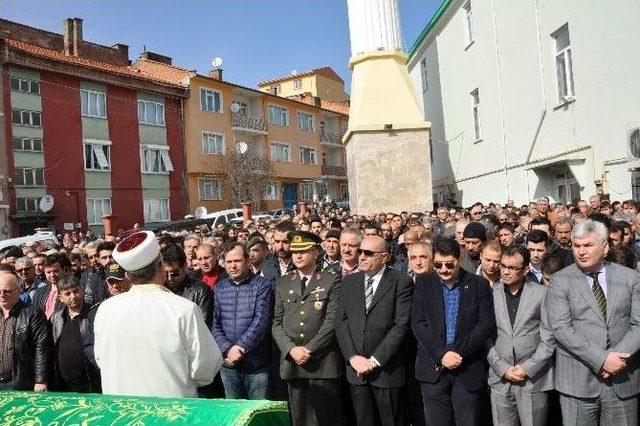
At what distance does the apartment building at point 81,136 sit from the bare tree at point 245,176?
3.22 metres

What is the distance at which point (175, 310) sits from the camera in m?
3.07

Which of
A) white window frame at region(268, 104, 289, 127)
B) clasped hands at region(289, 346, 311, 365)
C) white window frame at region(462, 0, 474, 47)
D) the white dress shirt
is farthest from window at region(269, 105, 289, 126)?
the white dress shirt

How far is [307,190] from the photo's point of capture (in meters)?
47.9

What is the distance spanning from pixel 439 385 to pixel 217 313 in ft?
6.85

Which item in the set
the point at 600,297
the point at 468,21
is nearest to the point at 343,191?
the point at 468,21

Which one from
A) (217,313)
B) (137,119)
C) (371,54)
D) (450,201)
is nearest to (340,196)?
(137,119)

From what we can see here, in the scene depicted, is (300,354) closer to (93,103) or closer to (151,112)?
(93,103)

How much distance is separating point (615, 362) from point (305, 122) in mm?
45862

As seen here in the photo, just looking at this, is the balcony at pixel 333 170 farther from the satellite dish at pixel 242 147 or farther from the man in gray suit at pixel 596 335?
the man in gray suit at pixel 596 335

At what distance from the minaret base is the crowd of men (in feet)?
Result: 45.1

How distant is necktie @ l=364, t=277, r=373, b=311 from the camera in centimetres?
466

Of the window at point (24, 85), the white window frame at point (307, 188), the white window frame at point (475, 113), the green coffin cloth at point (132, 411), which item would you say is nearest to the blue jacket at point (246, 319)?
the green coffin cloth at point (132, 411)

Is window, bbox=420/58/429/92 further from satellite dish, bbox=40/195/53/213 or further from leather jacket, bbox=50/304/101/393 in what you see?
leather jacket, bbox=50/304/101/393

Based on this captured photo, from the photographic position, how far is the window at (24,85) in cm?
2683
